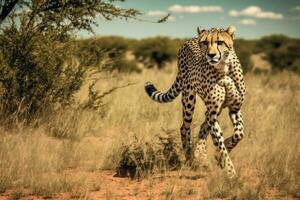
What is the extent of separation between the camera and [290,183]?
197 inches

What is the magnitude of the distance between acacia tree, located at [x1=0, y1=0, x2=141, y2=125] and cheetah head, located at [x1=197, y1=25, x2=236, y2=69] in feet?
9.40

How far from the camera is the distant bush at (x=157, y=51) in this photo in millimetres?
23125

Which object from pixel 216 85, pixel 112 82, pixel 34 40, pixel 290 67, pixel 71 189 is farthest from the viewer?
pixel 290 67

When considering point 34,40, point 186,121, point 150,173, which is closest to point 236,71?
point 186,121

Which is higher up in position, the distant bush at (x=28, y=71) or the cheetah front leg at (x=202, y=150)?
the distant bush at (x=28, y=71)

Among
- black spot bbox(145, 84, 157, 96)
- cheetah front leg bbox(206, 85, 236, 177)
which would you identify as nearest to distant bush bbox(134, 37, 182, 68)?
black spot bbox(145, 84, 157, 96)

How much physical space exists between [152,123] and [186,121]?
71.6 inches

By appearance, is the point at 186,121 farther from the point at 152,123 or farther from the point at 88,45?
the point at 88,45

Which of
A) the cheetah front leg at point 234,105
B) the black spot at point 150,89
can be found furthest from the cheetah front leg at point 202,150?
the black spot at point 150,89

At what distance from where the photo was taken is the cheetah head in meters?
5.07

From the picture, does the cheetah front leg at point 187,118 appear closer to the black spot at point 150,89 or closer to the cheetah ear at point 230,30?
the black spot at point 150,89

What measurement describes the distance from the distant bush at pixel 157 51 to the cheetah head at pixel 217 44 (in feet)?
56.1

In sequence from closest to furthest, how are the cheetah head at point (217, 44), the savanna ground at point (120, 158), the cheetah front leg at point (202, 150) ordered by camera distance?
the savanna ground at point (120, 158) → the cheetah head at point (217, 44) → the cheetah front leg at point (202, 150)

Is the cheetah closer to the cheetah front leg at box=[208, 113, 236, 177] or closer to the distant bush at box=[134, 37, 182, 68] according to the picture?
the cheetah front leg at box=[208, 113, 236, 177]
